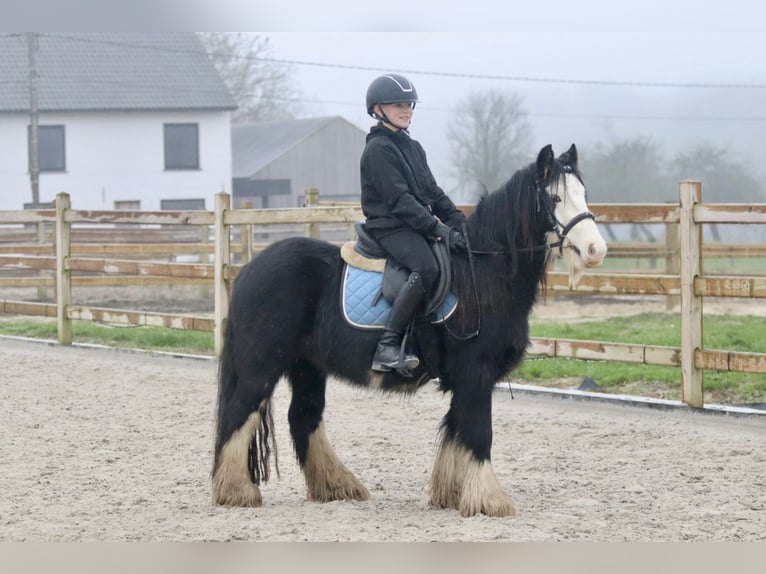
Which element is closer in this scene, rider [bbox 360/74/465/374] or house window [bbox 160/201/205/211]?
rider [bbox 360/74/465/374]

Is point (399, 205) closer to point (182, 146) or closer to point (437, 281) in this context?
point (437, 281)

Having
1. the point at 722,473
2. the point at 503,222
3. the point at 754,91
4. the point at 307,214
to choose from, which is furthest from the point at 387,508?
the point at 754,91

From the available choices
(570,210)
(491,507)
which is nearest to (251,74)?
(570,210)

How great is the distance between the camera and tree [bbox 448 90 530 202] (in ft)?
136

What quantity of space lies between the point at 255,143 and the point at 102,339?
4320cm

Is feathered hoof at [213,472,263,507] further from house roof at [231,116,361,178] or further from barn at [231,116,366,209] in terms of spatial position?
house roof at [231,116,361,178]

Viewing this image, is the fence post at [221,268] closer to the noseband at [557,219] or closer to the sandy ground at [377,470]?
the sandy ground at [377,470]

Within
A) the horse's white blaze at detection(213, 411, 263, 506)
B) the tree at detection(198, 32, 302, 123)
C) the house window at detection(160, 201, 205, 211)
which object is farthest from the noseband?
the tree at detection(198, 32, 302, 123)

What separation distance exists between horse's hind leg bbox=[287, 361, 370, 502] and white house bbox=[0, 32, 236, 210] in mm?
34255

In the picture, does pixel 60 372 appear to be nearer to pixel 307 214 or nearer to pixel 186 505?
pixel 307 214

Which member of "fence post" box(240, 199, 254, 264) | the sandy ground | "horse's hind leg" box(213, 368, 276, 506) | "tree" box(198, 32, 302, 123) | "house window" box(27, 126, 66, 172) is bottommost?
the sandy ground

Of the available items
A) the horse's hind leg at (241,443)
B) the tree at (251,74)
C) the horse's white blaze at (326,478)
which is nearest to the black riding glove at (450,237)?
the horse's hind leg at (241,443)

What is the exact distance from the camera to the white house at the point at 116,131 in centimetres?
3944

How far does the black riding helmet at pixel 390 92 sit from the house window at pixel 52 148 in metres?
36.3
